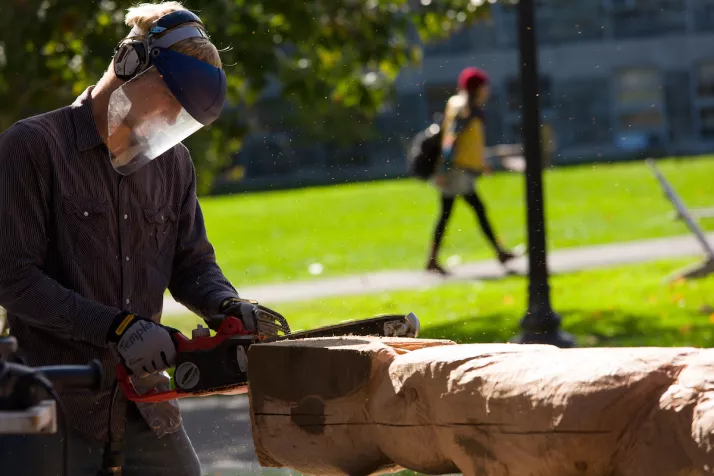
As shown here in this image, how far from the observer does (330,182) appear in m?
41.8

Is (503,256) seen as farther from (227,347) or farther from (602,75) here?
(602,75)

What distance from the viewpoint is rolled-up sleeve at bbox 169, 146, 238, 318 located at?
3.66 meters

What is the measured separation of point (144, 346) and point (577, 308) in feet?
26.7

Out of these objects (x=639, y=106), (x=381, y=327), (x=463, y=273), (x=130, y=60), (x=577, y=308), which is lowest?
(x=639, y=106)

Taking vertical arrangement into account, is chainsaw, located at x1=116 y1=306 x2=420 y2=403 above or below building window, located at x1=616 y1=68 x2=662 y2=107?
above

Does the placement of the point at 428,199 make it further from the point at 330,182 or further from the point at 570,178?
the point at 330,182

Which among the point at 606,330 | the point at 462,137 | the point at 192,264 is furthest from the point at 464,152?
the point at 192,264

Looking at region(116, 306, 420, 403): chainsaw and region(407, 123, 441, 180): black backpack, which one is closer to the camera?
region(116, 306, 420, 403): chainsaw

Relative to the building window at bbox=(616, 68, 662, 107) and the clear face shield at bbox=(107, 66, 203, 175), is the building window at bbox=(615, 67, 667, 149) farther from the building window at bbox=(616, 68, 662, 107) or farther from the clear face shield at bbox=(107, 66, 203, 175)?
the clear face shield at bbox=(107, 66, 203, 175)

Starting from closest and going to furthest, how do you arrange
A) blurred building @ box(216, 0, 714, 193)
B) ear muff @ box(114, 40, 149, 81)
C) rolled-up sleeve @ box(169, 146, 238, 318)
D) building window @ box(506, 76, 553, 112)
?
ear muff @ box(114, 40, 149, 81) → rolled-up sleeve @ box(169, 146, 238, 318) → building window @ box(506, 76, 553, 112) → blurred building @ box(216, 0, 714, 193)

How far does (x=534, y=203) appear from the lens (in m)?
8.52

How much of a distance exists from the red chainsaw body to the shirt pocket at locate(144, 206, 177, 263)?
0.34 m

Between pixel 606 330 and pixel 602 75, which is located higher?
pixel 606 330

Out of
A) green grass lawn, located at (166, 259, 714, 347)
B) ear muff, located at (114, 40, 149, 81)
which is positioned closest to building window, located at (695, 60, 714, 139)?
green grass lawn, located at (166, 259, 714, 347)
